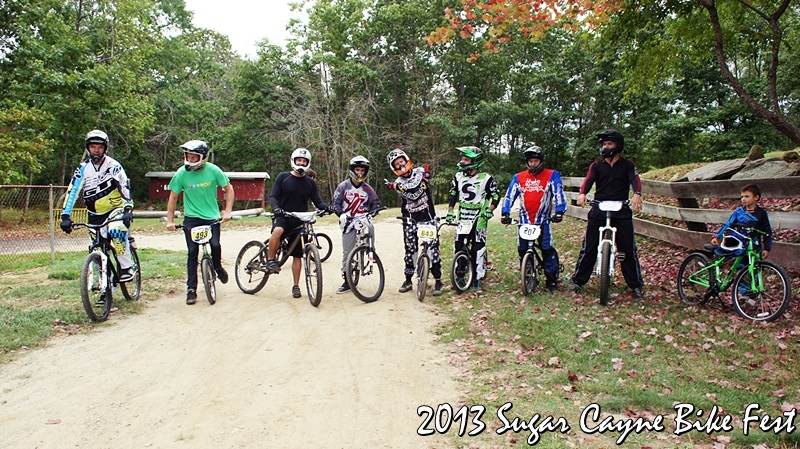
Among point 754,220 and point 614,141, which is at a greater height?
point 614,141

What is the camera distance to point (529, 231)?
272 inches

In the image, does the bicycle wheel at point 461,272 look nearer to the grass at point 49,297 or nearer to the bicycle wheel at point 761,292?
the bicycle wheel at point 761,292

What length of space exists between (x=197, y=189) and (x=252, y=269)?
1371mm

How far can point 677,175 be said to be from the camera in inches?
517

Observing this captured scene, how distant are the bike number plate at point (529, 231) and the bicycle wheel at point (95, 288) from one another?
5.18 metres

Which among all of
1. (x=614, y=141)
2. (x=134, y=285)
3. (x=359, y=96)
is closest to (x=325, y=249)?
(x=134, y=285)

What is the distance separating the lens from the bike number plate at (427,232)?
281 inches

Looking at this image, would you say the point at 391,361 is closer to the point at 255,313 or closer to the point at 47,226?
the point at 255,313

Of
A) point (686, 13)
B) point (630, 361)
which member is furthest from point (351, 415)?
point (686, 13)

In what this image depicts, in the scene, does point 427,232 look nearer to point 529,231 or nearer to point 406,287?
point 406,287

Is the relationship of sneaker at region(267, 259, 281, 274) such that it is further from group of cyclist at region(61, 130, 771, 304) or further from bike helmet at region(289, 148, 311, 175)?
bike helmet at region(289, 148, 311, 175)

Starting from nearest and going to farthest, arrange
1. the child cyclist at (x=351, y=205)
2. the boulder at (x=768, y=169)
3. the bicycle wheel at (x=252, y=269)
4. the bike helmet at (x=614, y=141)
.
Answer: the bike helmet at (x=614, y=141) → the child cyclist at (x=351, y=205) → the bicycle wheel at (x=252, y=269) → the boulder at (x=768, y=169)

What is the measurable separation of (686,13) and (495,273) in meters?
4.96

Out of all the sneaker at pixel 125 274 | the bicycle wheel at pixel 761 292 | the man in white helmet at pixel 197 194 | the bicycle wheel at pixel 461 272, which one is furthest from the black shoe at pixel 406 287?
the bicycle wheel at pixel 761 292
